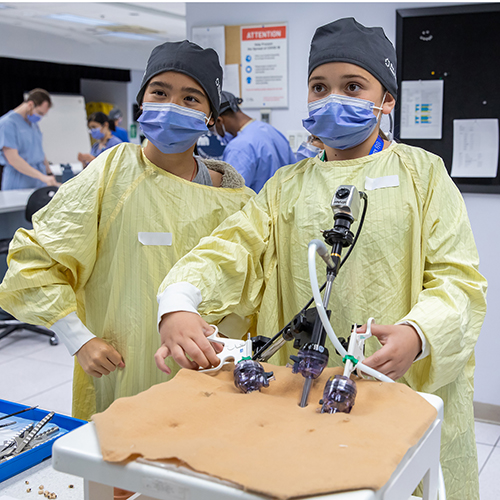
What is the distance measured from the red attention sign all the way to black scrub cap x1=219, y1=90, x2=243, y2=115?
30 centimetres

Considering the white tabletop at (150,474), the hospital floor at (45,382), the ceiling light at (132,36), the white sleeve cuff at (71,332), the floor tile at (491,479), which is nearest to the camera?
the white tabletop at (150,474)

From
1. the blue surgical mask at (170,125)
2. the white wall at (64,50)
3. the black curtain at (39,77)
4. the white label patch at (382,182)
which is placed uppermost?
the white wall at (64,50)

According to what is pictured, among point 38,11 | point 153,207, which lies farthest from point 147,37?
point 153,207

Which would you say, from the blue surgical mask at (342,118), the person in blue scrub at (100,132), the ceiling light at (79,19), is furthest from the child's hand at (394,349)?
the ceiling light at (79,19)

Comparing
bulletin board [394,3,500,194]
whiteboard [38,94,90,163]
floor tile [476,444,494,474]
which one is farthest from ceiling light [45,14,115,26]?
floor tile [476,444,494,474]

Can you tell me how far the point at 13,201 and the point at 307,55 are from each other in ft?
7.93

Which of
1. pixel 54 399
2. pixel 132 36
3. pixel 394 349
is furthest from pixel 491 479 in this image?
pixel 132 36

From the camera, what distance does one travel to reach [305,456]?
0.63m

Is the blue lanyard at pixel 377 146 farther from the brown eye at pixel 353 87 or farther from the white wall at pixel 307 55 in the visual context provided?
the white wall at pixel 307 55

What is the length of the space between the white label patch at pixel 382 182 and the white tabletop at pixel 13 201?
322 cm

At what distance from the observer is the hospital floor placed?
2390 mm

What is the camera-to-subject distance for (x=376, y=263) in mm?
1107

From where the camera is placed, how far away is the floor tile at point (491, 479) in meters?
2.17

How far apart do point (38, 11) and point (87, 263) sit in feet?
22.6
